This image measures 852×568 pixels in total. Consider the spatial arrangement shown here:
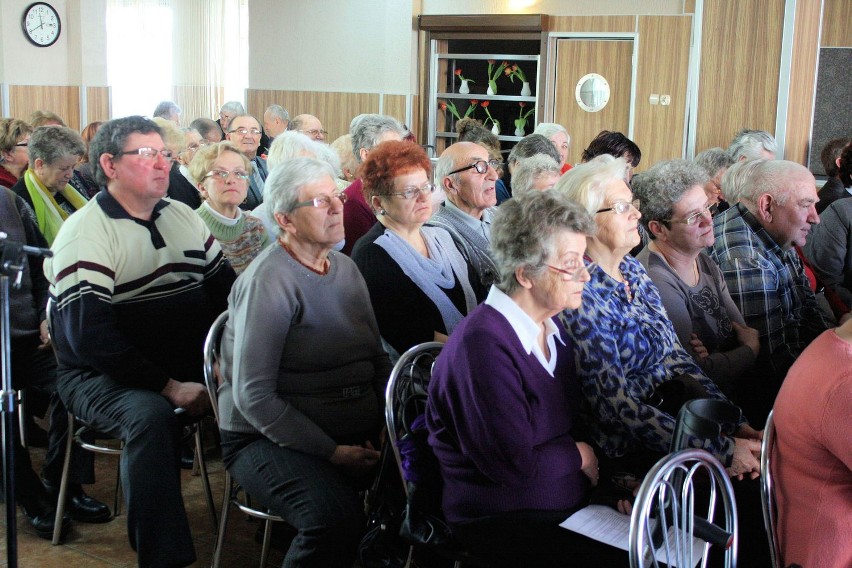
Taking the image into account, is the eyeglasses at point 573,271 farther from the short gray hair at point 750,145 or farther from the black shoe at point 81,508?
the short gray hair at point 750,145

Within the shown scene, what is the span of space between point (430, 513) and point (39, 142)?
110 inches

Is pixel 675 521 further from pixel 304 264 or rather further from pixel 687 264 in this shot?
pixel 687 264

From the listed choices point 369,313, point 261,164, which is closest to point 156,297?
point 369,313

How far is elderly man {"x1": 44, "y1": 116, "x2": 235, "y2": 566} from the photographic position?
2520 millimetres

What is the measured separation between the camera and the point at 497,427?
6.24ft

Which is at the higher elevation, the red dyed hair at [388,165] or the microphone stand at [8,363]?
the red dyed hair at [388,165]

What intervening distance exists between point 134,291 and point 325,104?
7704 millimetres

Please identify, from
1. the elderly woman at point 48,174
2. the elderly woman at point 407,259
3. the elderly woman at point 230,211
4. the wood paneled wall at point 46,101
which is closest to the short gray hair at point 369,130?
the elderly woman at point 230,211

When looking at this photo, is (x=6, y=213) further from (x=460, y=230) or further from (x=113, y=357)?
(x=460, y=230)

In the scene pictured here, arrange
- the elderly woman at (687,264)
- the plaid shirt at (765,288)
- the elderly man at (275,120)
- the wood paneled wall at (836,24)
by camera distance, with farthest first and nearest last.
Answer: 1. the elderly man at (275,120)
2. the wood paneled wall at (836,24)
3. the plaid shirt at (765,288)
4. the elderly woman at (687,264)

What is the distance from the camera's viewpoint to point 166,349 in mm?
2859

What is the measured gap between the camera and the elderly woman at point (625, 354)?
7.26ft

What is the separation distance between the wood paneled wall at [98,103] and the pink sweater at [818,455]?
11.2 metres

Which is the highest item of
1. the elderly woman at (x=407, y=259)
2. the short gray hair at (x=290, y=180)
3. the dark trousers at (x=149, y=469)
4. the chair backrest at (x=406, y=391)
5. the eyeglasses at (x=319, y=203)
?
the short gray hair at (x=290, y=180)
